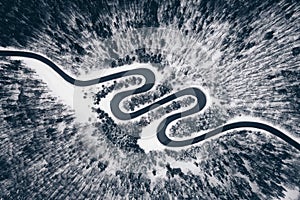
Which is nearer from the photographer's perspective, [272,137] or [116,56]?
[272,137]

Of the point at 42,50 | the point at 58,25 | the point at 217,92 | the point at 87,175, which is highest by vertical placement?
the point at 58,25

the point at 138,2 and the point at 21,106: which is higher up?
the point at 138,2

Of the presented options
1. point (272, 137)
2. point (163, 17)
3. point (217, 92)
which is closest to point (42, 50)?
point (163, 17)

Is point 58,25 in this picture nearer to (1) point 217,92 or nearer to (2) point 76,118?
(2) point 76,118

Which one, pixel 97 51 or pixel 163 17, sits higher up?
pixel 163 17

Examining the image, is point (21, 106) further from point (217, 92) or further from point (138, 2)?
point (217, 92)

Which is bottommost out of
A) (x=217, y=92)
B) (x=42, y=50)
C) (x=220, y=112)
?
(x=220, y=112)

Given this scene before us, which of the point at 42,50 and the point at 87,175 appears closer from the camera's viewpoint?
the point at 87,175

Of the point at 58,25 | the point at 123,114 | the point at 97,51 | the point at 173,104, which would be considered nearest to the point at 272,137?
the point at 173,104
